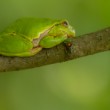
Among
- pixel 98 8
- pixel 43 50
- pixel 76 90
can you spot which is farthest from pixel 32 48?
pixel 76 90

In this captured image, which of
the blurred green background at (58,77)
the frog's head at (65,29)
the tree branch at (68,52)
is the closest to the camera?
the tree branch at (68,52)

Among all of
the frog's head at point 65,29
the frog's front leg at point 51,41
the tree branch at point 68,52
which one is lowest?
the tree branch at point 68,52

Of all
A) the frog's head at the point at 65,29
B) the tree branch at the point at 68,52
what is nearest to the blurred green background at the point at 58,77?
the frog's head at the point at 65,29

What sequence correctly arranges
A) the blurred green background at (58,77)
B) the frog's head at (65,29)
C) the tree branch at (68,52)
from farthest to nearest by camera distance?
the blurred green background at (58,77)
the frog's head at (65,29)
the tree branch at (68,52)

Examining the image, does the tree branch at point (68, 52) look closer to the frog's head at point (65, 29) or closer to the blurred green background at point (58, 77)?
the frog's head at point (65, 29)

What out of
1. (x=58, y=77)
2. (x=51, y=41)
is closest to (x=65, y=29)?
(x=51, y=41)

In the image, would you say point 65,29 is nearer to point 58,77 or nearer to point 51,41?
point 51,41

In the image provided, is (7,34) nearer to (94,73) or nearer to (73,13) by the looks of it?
(73,13)

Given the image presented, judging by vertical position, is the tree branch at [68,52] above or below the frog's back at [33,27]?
below
